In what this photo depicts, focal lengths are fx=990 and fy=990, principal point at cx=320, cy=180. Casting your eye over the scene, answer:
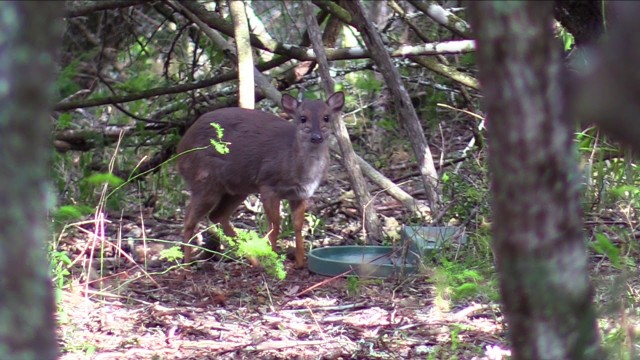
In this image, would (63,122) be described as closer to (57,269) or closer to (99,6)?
(99,6)

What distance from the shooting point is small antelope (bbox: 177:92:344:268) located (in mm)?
8344

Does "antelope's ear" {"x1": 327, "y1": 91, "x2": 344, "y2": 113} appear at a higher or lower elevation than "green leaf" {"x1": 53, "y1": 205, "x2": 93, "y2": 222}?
higher

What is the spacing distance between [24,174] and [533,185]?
1227mm

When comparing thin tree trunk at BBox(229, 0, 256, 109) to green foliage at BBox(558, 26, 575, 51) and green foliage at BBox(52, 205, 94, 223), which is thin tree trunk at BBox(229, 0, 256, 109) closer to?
green foliage at BBox(52, 205, 94, 223)

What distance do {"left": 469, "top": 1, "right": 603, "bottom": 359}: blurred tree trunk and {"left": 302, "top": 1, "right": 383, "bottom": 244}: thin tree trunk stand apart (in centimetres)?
516

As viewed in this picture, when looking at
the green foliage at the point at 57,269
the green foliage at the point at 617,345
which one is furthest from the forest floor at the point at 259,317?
the green foliage at the point at 617,345

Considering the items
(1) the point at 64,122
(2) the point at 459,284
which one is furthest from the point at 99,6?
(2) the point at 459,284

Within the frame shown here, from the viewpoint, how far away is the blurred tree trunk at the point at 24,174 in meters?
2.05

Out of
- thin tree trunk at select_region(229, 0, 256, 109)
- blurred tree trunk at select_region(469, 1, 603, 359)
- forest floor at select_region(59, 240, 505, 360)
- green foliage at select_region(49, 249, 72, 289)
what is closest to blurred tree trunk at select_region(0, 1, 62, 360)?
blurred tree trunk at select_region(469, 1, 603, 359)

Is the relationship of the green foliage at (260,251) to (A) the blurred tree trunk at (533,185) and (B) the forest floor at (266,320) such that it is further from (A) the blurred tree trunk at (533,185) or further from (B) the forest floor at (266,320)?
(A) the blurred tree trunk at (533,185)

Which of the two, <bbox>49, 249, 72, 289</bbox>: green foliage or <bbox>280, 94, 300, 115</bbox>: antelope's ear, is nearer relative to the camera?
<bbox>49, 249, 72, 289</bbox>: green foliage

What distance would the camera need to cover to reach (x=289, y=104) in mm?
8688

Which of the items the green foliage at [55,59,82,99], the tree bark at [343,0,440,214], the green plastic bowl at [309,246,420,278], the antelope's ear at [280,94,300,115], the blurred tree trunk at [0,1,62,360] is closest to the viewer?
the blurred tree trunk at [0,1,62,360]

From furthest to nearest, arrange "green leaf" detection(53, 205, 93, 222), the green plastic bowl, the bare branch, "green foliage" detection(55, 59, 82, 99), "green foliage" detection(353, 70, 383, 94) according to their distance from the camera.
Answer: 1. "green foliage" detection(55, 59, 82, 99)
2. "green foliage" detection(353, 70, 383, 94)
3. the bare branch
4. the green plastic bowl
5. "green leaf" detection(53, 205, 93, 222)
